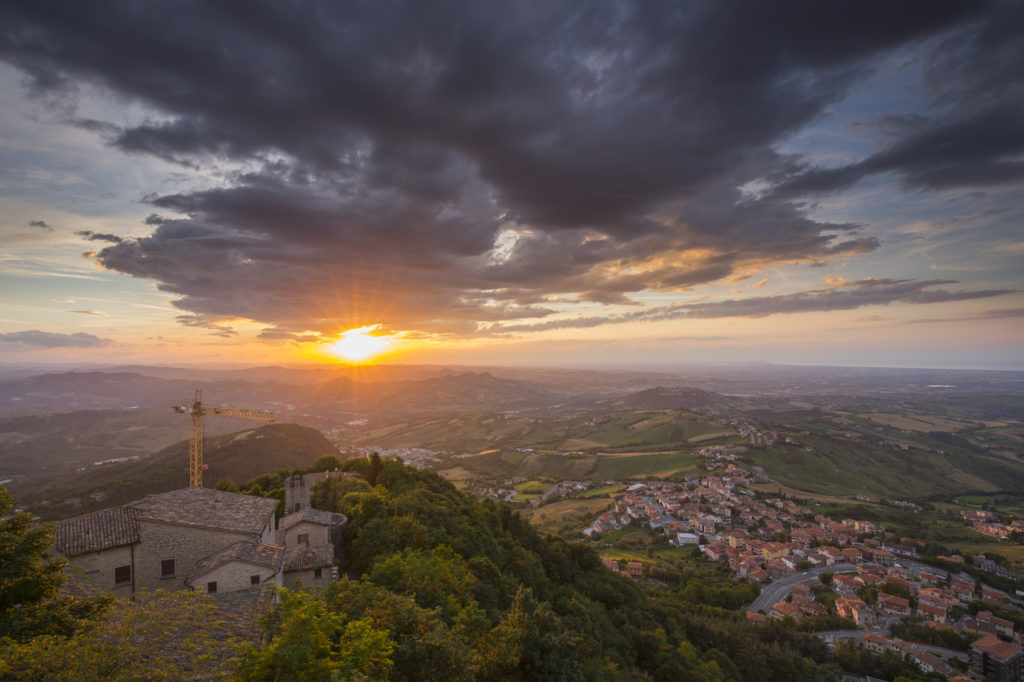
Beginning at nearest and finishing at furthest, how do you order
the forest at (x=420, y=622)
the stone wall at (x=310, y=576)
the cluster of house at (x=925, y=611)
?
the forest at (x=420, y=622) < the stone wall at (x=310, y=576) < the cluster of house at (x=925, y=611)

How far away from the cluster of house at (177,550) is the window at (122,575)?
1.7 inches

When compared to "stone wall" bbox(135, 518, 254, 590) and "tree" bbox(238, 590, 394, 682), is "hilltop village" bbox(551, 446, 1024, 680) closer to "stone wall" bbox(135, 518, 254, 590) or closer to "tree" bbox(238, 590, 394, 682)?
Result: "stone wall" bbox(135, 518, 254, 590)

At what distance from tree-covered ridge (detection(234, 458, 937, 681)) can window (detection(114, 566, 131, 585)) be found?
38.5 ft

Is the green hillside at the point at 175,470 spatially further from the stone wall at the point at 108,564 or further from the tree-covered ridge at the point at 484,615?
the stone wall at the point at 108,564

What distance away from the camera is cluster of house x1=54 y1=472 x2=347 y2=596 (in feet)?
73.9

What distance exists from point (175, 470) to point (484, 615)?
118 meters

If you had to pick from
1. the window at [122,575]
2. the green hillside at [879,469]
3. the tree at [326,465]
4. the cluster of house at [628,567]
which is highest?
the window at [122,575]

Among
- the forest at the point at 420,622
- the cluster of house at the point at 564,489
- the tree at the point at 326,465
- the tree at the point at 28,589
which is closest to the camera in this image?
the forest at the point at 420,622

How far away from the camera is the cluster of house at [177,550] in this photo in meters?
22.5

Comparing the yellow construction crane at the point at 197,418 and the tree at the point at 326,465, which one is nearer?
the tree at the point at 326,465

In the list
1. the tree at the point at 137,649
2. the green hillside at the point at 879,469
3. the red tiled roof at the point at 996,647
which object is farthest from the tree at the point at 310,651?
the green hillside at the point at 879,469

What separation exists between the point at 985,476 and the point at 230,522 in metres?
248

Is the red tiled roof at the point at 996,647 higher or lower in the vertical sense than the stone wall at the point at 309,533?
lower

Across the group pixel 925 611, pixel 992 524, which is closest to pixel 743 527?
pixel 925 611
